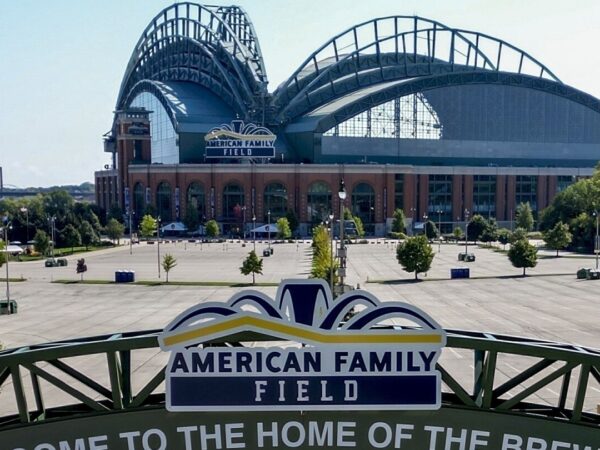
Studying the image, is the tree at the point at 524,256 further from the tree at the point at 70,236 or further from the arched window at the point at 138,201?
the arched window at the point at 138,201

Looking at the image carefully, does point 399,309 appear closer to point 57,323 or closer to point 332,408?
point 332,408

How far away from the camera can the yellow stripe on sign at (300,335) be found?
45.8 feet

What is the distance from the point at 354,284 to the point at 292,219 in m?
57.0

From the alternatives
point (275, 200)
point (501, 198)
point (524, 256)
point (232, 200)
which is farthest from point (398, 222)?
point (524, 256)

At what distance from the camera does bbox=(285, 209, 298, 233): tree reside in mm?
118938

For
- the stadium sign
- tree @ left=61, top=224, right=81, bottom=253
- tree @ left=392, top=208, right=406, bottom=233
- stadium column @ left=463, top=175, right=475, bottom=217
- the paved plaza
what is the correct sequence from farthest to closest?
stadium column @ left=463, top=175, right=475, bottom=217, the stadium sign, tree @ left=392, top=208, right=406, bottom=233, tree @ left=61, top=224, right=81, bottom=253, the paved plaza

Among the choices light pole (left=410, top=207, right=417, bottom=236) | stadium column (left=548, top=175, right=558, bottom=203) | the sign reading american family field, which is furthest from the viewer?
stadium column (left=548, top=175, right=558, bottom=203)

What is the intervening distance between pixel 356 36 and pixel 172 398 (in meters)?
132

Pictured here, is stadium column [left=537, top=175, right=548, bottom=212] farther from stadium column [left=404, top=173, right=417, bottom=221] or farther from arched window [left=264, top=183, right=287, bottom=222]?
arched window [left=264, top=183, right=287, bottom=222]

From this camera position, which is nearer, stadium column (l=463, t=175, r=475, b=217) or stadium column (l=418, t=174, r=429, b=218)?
stadium column (l=418, t=174, r=429, b=218)

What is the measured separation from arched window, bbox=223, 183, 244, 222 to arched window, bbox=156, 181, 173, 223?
12703 mm

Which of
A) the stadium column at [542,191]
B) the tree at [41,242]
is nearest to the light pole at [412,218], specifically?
the stadium column at [542,191]

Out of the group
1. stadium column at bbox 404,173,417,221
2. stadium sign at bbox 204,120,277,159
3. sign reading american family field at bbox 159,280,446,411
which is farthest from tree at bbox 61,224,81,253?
sign reading american family field at bbox 159,280,446,411

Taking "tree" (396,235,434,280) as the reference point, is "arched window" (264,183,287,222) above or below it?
above
